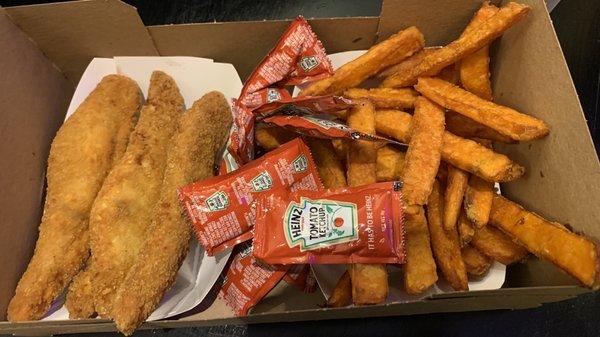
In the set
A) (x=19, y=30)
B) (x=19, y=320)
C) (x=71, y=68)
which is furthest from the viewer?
(x=71, y=68)

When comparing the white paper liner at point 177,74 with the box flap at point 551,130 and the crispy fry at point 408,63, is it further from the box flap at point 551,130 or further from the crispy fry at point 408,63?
the box flap at point 551,130

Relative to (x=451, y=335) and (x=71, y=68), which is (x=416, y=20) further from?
(x=71, y=68)

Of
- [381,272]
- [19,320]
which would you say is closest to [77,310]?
[19,320]

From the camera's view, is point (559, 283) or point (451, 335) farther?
point (451, 335)

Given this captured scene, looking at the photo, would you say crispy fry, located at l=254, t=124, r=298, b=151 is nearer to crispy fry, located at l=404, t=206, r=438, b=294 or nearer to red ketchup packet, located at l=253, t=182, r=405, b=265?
red ketchup packet, located at l=253, t=182, r=405, b=265

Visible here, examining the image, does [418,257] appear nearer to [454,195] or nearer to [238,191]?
[454,195]

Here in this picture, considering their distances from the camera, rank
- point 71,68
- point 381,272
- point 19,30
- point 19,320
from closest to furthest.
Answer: point 381,272, point 19,320, point 19,30, point 71,68

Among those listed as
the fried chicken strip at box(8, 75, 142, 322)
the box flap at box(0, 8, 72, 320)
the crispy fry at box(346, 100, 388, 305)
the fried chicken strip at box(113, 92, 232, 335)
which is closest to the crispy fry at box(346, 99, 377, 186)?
the crispy fry at box(346, 100, 388, 305)
